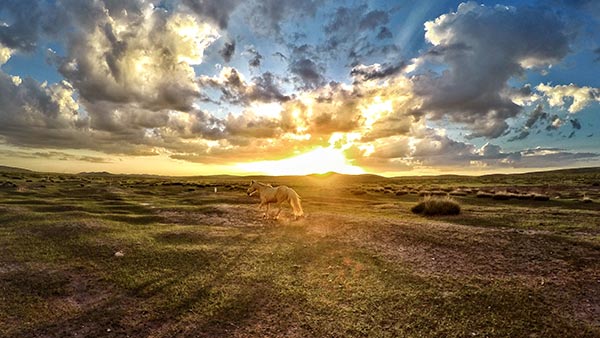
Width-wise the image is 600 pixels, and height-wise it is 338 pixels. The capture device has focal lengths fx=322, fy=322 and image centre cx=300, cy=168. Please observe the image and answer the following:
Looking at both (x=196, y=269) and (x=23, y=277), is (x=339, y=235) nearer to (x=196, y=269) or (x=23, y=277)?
(x=196, y=269)

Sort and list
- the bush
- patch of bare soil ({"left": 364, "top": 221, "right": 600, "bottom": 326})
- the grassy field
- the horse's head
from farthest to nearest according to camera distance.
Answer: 1. the bush
2. the horse's head
3. patch of bare soil ({"left": 364, "top": 221, "right": 600, "bottom": 326})
4. the grassy field

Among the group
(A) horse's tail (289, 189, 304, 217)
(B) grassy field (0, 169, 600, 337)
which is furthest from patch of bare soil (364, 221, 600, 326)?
(A) horse's tail (289, 189, 304, 217)

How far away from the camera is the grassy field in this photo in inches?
306

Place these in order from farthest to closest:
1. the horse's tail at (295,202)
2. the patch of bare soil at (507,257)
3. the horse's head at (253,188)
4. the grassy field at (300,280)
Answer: the horse's head at (253,188) → the horse's tail at (295,202) → the patch of bare soil at (507,257) → the grassy field at (300,280)

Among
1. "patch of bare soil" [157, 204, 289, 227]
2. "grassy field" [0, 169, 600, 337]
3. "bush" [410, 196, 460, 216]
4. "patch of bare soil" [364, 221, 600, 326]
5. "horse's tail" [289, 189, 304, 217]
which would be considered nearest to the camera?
"grassy field" [0, 169, 600, 337]

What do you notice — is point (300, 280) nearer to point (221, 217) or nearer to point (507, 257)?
point (507, 257)

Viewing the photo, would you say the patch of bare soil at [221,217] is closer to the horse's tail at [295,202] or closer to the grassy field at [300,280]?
the horse's tail at [295,202]

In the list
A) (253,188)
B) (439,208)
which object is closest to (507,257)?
(439,208)

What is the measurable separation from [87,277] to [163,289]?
3098mm

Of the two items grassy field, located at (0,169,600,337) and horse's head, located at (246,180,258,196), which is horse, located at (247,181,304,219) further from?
grassy field, located at (0,169,600,337)

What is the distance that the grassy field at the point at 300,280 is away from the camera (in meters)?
7.77

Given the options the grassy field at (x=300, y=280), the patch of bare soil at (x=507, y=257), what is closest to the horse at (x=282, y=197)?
the grassy field at (x=300, y=280)

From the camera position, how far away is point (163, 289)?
9836 mm

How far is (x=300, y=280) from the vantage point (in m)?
10.4
